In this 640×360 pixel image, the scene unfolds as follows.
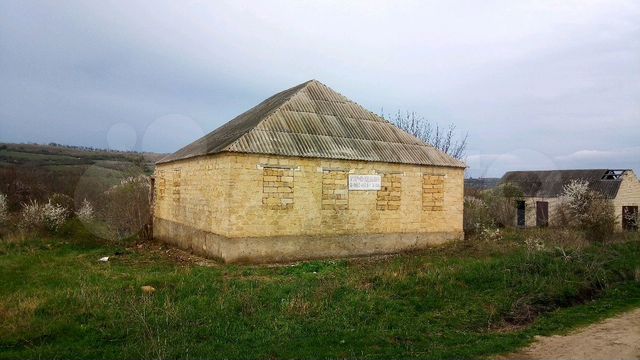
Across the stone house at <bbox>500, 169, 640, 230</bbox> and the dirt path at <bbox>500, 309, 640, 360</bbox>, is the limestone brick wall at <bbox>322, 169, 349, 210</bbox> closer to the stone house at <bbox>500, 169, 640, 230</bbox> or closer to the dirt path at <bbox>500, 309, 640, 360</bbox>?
the dirt path at <bbox>500, 309, 640, 360</bbox>

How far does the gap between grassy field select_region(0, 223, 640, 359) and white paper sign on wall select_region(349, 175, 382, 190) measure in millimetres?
2861

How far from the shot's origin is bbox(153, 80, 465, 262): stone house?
1289 centimetres

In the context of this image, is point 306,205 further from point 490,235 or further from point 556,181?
point 556,181

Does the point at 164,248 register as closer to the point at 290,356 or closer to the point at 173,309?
the point at 173,309

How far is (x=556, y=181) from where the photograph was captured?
1219 inches

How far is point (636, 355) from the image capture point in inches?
235

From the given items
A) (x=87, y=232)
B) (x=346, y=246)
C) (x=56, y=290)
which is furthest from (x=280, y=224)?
(x=87, y=232)

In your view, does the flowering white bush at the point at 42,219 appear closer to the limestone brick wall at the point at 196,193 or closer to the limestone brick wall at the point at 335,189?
the limestone brick wall at the point at 196,193

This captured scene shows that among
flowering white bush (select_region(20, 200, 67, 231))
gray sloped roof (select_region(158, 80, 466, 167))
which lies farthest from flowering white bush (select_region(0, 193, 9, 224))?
gray sloped roof (select_region(158, 80, 466, 167))

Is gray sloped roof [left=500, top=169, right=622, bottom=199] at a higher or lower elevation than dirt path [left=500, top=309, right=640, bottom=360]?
higher

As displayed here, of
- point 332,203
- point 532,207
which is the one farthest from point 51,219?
point 532,207

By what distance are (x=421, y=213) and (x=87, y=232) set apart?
12773 mm

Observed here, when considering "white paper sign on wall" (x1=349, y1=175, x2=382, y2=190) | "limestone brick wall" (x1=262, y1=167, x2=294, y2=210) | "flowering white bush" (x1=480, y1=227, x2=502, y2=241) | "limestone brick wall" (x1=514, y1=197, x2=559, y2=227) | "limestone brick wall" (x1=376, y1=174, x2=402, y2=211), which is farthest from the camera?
"limestone brick wall" (x1=514, y1=197, x2=559, y2=227)

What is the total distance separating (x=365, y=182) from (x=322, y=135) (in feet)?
6.90
